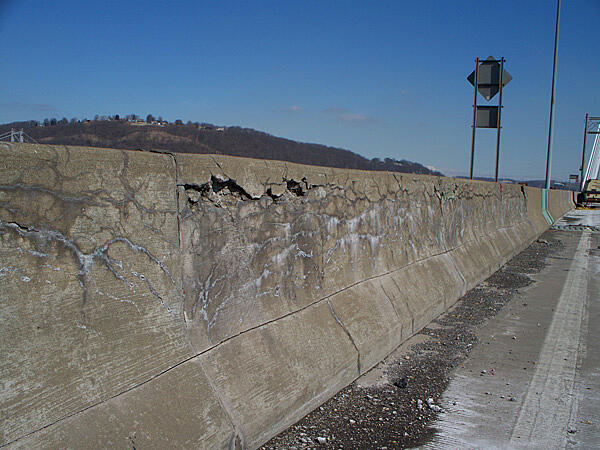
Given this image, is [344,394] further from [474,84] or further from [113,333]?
[474,84]

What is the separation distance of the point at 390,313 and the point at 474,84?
1029 cm

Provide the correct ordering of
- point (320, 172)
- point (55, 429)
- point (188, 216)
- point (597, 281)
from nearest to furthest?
point (55, 429)
point (188, 216)
point (320, 172)
point (597, 281)

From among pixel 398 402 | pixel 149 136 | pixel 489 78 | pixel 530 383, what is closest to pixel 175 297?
pixel 398 402

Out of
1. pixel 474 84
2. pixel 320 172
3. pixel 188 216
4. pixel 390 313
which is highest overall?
pixel 474 84

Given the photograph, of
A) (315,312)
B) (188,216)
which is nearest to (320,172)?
(315,312)

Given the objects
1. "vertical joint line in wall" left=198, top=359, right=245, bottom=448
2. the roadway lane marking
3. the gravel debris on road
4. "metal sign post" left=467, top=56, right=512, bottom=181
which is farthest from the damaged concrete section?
"metal sign post" left=467, top=56, right=512, bottom=181

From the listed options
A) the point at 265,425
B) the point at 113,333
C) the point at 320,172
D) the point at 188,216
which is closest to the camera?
the point at 113,333

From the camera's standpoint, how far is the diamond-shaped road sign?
42.2 ft

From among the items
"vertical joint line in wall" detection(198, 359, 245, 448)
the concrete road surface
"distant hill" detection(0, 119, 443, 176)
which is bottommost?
the concrete road surface

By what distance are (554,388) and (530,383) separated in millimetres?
171

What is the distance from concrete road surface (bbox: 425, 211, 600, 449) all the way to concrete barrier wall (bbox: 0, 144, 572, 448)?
81 centimetres

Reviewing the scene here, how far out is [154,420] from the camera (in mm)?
2205

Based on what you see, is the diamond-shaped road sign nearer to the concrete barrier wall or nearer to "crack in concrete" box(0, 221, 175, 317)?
the concrete barrier wall

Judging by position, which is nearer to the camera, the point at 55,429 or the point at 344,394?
the point at 55,429
